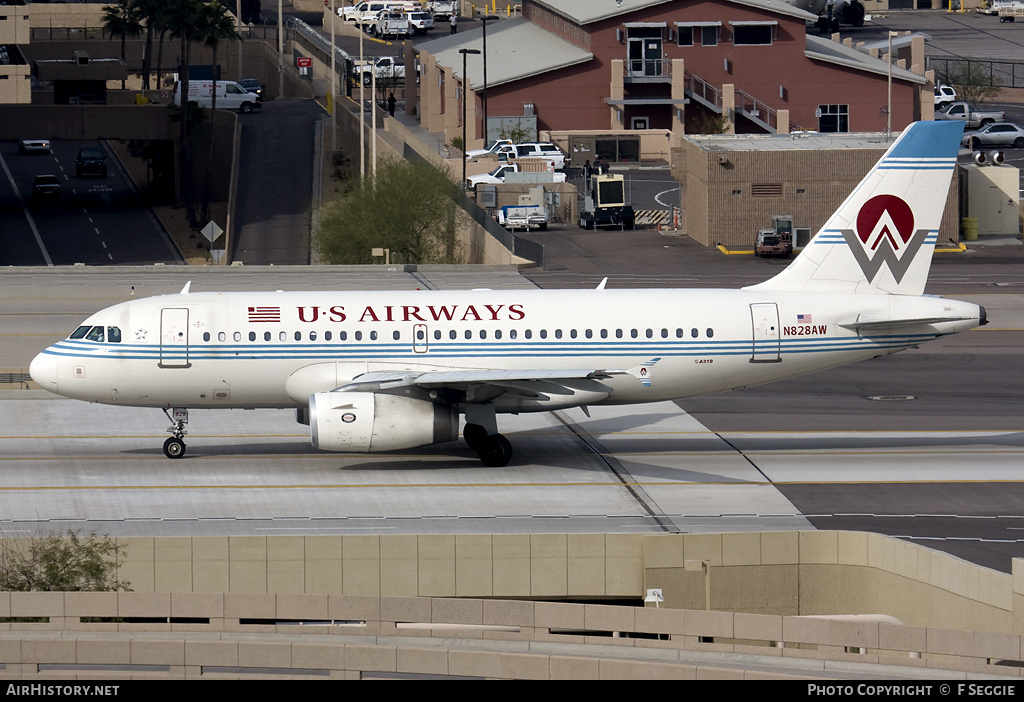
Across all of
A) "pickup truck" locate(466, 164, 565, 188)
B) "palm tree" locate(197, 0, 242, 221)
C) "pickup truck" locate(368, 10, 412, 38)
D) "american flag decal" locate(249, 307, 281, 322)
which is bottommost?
"pickup truck" locate(466, 164, 565, 188)

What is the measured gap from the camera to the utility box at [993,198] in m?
84.8

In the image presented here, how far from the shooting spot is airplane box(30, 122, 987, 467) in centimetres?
3984

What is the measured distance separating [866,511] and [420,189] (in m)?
50.3

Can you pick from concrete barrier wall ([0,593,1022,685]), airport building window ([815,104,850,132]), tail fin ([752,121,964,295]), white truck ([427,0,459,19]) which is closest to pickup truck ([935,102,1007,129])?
airport building window ([815,104,850,132])

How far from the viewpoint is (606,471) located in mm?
40938

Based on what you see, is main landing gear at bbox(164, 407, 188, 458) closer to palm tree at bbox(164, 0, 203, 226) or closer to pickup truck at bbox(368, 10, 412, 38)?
palm tree at bbox(164, 0, 203, 226)

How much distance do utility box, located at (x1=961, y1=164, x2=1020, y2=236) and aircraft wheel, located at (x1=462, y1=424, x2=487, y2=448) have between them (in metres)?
52.1

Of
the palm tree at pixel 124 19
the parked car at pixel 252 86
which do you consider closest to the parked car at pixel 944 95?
the parked car at pixel 252 86

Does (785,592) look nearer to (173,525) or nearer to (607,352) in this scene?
(607,352)

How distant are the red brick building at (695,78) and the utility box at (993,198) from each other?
28120 mm

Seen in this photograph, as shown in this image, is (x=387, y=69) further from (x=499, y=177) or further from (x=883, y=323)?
(x=883, y=323)

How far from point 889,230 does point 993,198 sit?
46.6 meters

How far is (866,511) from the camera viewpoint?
37.3m

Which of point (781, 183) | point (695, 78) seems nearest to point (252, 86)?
point (695, 78)
